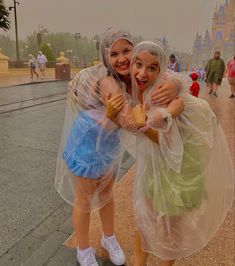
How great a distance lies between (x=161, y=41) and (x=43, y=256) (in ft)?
5.39

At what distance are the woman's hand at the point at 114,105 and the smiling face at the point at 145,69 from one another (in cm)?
12

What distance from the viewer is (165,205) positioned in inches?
63.2

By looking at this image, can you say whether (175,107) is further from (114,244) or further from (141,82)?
(114,244)

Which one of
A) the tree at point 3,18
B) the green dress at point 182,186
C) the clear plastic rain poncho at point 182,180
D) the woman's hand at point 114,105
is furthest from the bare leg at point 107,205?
the tree at point 3,18

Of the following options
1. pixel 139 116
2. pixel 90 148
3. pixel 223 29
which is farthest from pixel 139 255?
pixel 223 29

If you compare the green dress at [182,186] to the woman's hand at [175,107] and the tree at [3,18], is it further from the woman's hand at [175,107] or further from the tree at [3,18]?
the tree at [3,18]

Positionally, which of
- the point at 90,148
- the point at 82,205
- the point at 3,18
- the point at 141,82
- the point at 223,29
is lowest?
the point at 82,205

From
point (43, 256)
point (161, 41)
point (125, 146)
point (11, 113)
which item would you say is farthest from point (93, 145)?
point (11, 113)

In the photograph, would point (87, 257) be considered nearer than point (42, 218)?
Yes

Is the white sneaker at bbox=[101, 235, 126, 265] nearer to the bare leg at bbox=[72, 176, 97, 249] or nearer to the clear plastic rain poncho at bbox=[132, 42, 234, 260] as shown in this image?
the bare leg at bbox=[72, 176, 97, 249]

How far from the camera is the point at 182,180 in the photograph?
1573 millimetres

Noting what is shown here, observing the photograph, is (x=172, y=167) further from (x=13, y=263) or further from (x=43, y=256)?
(x=13, y=263)

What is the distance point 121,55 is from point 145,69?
0.63 feet

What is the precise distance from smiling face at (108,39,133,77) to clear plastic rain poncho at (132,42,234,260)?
113mm
